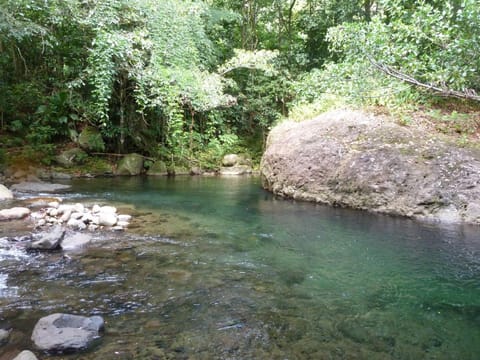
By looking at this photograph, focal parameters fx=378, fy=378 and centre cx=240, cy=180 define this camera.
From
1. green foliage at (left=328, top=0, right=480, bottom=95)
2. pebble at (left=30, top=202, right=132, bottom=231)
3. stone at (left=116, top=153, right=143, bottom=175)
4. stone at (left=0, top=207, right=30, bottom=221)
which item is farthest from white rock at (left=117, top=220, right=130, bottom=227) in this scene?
stone at (left=116, top=153, right=143, bottom=175)

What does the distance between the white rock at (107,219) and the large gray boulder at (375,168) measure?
444cm

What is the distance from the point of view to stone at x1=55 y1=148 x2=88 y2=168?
1249 cm

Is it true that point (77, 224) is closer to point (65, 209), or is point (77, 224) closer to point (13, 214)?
point (65, 209)

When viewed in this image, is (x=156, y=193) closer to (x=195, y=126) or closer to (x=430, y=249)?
(x=430, y=249)

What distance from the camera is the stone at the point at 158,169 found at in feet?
45.6

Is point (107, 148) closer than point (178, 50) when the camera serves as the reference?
No

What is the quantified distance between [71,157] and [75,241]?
28.1ft

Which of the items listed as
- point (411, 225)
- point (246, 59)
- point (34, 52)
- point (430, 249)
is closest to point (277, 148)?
point (411, 225)

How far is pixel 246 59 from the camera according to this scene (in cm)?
1476

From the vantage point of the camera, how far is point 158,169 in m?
14.0

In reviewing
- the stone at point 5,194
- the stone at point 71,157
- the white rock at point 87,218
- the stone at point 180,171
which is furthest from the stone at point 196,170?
the white rock at point 87,218

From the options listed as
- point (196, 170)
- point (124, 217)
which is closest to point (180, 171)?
point (196, 170)

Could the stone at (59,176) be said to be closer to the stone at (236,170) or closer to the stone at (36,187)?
the stone at (36,187)

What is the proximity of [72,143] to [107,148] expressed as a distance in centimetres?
122
